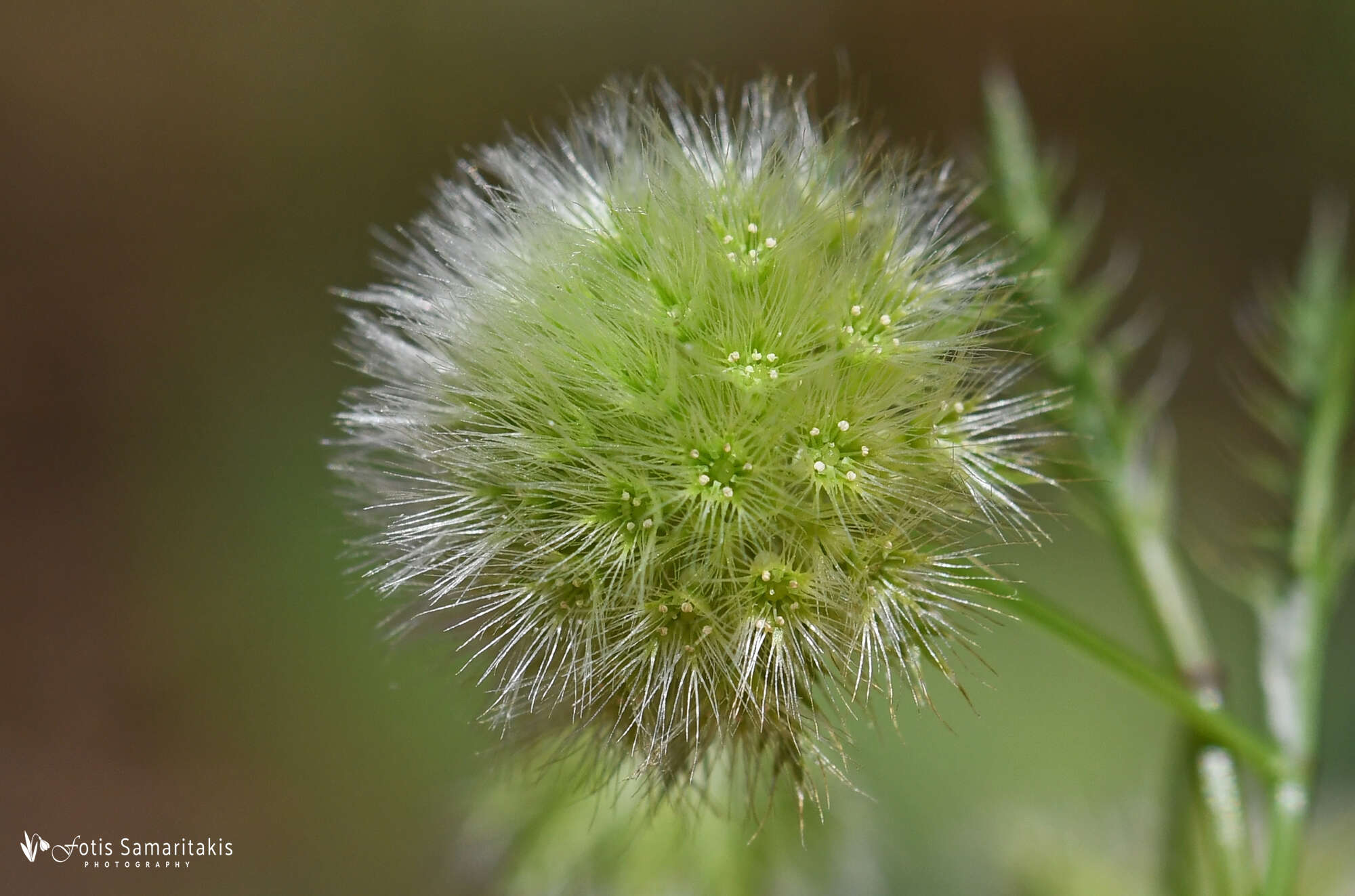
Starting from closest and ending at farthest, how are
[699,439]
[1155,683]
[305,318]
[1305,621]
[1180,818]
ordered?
[699,439], [1155,683], [1305,621], [1180,818], [305,318]

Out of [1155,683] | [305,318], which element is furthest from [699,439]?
[305,318]

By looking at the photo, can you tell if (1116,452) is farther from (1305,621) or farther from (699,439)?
(699,439)

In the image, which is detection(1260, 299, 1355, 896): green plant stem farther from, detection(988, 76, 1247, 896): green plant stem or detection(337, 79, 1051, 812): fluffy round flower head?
detection(337, 79, 1051, 812): fluffy round flower head

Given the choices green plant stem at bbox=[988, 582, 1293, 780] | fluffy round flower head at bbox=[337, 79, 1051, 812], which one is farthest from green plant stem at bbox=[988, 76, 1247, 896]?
fluffy round flower head at bbox=[337, 79, 1051, 812]

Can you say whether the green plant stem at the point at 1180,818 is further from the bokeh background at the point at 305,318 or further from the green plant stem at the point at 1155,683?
the bokeh background at the point at 305,318

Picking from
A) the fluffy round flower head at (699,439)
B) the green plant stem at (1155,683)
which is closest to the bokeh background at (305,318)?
the green plant stem at (1155,683)

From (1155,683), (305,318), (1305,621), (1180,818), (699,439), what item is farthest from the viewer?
(305,318)

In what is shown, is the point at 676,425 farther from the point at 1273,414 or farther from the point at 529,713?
the point at 1273,414

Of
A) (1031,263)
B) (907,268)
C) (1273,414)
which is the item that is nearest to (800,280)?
(907,268)

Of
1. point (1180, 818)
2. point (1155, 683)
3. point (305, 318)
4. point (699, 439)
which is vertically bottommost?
point (1180, 818)
